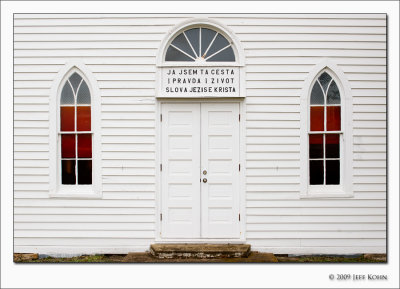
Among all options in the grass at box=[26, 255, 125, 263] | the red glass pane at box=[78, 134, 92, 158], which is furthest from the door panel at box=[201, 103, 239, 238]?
the red glass pane at box=[78, 134, 92, 158]

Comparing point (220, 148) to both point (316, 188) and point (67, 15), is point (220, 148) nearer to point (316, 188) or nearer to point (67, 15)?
point (316, 188)

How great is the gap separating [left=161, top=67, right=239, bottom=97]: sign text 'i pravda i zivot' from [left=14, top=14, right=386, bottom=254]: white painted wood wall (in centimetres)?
25

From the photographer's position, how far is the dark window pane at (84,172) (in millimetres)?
7961

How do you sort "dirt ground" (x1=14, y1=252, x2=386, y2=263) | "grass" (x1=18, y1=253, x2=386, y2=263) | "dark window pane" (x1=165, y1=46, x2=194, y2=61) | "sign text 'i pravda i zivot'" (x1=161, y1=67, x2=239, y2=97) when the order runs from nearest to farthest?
"dirt ground" (x1=14, y1=252, x2=386, y2=263) → "grass" (x1=18, y1=253, x2=386, y2=263) → "sign text 'i pravda i zivot'" (x1=161, y1=67, x2=239, y2=97) → "dark window pane" (x1=165, y1=46, x2=194, y2=61)

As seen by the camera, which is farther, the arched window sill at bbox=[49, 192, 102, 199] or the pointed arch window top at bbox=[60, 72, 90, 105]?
the pointed arch window top at bbox=[60, 72, 90, 105]

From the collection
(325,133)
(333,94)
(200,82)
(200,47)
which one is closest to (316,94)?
(333,94)

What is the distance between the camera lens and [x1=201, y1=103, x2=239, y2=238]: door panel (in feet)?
25.8

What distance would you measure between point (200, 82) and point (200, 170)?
1559 mm

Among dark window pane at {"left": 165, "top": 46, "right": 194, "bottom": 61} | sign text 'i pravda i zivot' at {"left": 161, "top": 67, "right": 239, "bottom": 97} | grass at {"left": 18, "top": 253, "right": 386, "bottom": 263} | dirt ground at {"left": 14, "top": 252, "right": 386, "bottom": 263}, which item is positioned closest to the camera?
dirt ground at {"left": 14, "top": 252, "right": 386, "bottom": 263}

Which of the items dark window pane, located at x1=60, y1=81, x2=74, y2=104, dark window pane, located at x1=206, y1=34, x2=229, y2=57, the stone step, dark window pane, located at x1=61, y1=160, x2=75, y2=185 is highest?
dark window pane, located at x1=206, y1=34, x2=229, y2=57

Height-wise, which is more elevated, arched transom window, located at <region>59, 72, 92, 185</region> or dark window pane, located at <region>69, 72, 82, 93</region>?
dark window pane, located at <region>69, 72, 82, 93</region>

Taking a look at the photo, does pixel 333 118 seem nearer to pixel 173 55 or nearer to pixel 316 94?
pixel 316 94

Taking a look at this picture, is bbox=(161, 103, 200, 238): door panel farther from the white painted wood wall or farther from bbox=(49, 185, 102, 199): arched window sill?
bbox=(49, 185, 102, 199): arched window sill

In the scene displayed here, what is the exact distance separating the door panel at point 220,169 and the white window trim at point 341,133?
1167 mm
